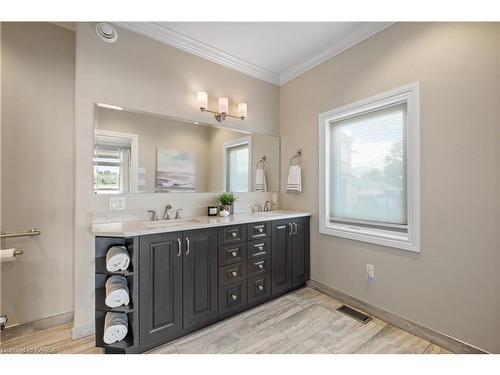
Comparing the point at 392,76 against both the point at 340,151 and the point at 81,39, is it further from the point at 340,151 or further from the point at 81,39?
the point at 81,39

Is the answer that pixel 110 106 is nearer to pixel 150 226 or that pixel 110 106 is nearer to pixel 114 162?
pixel 114 162

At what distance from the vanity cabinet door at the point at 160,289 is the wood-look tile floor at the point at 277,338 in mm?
132

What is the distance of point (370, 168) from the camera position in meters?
2.25

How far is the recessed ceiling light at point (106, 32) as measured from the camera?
1.84m

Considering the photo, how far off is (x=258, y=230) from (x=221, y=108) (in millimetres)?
1428

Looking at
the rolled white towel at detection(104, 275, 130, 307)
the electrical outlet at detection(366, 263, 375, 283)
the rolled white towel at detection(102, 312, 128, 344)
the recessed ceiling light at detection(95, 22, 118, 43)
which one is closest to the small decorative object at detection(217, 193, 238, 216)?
the rolled white towel at detection(104, 275, 130, 307)

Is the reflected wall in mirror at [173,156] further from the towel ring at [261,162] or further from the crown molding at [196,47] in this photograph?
the crown molding at [196,47]

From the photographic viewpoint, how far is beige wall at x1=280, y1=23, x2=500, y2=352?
146cm

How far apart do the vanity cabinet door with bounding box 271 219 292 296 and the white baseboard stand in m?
1.65

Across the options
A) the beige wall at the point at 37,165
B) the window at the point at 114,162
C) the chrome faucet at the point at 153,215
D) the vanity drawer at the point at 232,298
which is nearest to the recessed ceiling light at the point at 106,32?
the beige wall at the point at 37,165

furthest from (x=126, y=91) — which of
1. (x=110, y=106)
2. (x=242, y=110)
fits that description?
(x=242, y=110)

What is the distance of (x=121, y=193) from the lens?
1.97 m
